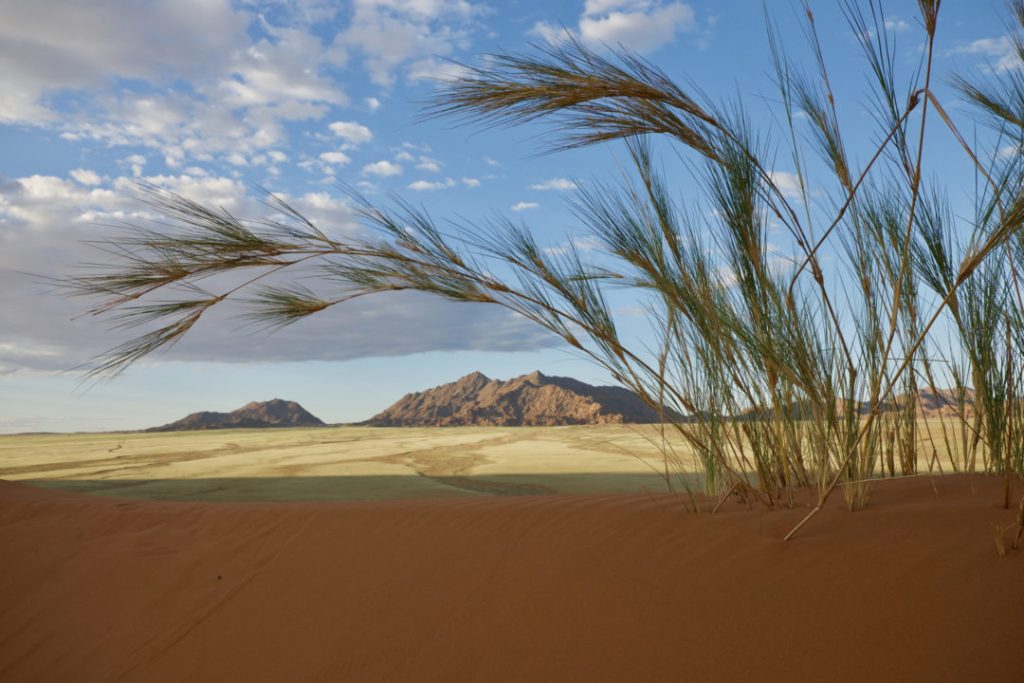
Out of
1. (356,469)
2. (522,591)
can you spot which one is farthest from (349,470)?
(522,591)

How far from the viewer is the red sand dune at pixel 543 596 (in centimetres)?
141

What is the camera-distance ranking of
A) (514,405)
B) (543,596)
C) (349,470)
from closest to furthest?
(543,596), (349,470), (514,405)

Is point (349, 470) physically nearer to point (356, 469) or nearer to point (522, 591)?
point (356, 469)

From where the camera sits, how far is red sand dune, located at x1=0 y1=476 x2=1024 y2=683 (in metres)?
1.41

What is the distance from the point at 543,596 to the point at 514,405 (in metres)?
15.9

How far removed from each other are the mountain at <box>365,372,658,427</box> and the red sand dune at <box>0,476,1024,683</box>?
1102 cm

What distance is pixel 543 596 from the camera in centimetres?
176

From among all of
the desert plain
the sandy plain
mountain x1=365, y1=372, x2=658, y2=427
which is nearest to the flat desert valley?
the sandy plain

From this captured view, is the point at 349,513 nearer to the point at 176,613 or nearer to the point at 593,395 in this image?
the point at 176,613

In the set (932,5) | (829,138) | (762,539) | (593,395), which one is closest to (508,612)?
(762,539)

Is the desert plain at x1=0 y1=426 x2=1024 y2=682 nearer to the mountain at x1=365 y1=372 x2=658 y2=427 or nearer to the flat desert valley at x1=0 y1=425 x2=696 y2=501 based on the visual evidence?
the flat desert valley at x1=0 y1=425 x2=696 y2=501

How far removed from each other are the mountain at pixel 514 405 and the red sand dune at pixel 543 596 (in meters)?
11.0

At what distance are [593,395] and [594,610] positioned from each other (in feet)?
46.9

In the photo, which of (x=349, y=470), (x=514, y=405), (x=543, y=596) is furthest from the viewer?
(x=514, y=405)
